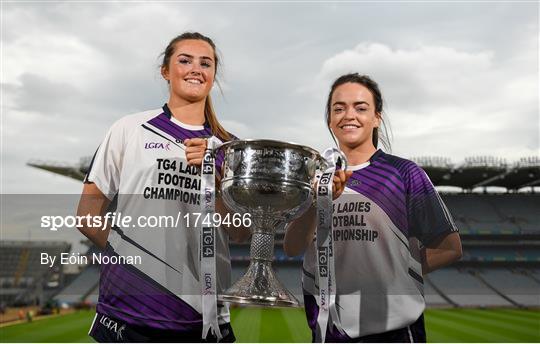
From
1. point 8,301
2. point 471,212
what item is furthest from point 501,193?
point 8,301

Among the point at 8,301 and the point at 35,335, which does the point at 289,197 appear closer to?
the point at 35,335

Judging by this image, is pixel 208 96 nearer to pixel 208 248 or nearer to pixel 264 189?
pixel 264 189

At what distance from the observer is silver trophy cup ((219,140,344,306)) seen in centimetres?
172

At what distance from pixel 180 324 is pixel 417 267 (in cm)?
103

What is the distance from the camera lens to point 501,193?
1616cm

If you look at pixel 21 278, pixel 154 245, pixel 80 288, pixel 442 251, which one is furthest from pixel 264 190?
pixel 80 288

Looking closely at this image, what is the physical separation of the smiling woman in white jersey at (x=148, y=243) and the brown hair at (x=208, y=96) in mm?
182

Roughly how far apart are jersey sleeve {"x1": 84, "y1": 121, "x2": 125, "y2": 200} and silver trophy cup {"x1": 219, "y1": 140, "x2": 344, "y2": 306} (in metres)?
0.46

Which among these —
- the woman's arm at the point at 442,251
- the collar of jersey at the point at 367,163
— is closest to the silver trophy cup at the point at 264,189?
the collar of jersey at the point at 367,163

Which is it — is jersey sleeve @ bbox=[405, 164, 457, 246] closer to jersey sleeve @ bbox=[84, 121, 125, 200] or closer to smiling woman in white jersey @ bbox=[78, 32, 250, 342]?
smiling woman in white jersey @ bbox=[78, 32, 250, 342]

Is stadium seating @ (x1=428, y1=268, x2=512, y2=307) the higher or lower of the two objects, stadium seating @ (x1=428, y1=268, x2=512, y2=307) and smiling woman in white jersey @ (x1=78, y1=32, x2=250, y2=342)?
the lower

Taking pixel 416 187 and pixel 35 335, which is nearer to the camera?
pixel 416 187

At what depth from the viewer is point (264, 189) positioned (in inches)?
67.8

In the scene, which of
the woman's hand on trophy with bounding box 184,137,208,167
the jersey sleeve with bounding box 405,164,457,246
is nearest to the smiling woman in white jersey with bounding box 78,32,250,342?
the woman's hand on trophy with bounding box 184,137,208,167
